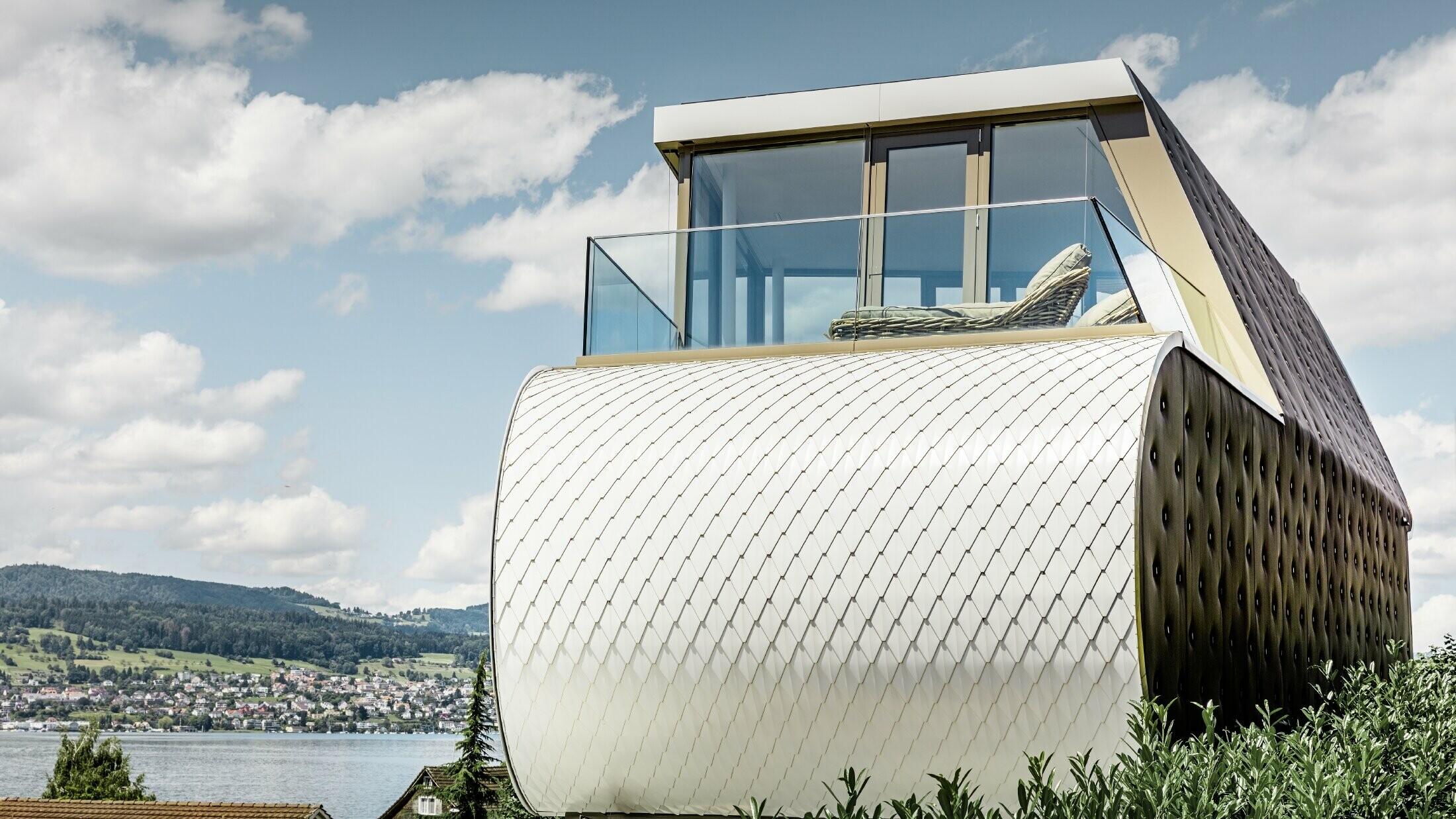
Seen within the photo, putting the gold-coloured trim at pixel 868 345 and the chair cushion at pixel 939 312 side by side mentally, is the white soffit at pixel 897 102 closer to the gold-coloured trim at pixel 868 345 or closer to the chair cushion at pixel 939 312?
the chair cushion at pixel 939 312

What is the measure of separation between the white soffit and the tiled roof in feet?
75.7

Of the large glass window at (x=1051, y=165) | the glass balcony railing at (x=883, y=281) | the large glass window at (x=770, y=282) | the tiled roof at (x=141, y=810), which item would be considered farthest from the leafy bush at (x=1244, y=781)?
the tiled roof at (x=141, y=810)

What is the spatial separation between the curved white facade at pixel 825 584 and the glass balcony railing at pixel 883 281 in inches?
33.7

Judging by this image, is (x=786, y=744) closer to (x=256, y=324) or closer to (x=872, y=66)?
(x=872, y=66)

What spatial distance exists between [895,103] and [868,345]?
3557 mm

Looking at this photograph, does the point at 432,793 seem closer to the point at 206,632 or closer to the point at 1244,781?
the point at 1244,781

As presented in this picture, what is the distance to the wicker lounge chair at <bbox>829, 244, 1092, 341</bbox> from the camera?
8664 mm

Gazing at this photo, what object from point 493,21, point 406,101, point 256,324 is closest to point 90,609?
point 256,324

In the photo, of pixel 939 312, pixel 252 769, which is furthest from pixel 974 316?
pixel 252 769

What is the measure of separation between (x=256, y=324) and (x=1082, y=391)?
126974mm

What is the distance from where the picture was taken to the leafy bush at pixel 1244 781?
4211 mm

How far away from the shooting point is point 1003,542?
675cm

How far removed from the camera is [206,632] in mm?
135125

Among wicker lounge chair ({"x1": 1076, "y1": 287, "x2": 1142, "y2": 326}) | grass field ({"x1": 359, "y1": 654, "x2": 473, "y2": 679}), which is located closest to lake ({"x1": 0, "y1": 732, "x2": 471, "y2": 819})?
grass field ({"x1": 359, "y1": 654, "x2": 473, "y2": 679})
